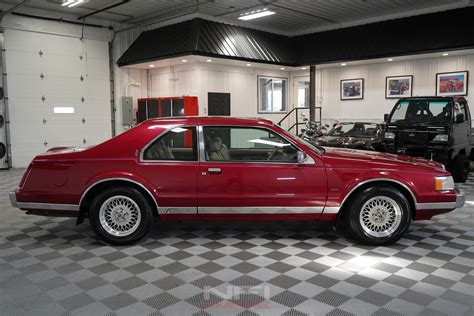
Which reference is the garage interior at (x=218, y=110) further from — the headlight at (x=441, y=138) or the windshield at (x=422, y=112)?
the windshield at (x=422, y=112)

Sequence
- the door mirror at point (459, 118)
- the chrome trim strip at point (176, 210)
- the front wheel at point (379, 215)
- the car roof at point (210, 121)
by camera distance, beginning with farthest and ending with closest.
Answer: the door mirror at point (459, 118) < the car roof at point (210, 121) < the chrome trim strip at point (176, 210) < the front wheel at point (379, 215)

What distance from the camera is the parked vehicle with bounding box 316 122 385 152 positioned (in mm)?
10312

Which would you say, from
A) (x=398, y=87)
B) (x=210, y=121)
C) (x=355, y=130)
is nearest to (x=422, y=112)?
(x=355, y=130)

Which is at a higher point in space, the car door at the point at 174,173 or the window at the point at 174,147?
the window at the point at 174,147

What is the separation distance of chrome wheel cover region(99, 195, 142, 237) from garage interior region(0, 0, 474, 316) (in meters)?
0.25

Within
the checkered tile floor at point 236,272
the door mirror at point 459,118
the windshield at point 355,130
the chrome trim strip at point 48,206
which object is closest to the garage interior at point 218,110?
the checkered tile floor at point 236,272

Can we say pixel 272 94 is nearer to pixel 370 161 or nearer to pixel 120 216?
pixel 370 161

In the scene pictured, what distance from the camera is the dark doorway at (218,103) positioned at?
1402 cm

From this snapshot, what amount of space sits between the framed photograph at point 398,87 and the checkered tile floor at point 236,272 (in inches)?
372

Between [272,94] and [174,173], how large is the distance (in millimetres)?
12211

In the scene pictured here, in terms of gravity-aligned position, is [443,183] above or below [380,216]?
above

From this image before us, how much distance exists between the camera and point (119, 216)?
4.97 metres

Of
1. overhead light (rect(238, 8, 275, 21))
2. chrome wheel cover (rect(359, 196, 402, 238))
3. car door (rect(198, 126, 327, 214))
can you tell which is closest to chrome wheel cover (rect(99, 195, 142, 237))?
car door (rect(198, 126, 327, 214))

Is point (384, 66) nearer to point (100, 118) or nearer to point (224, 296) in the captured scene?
point (100, 118)
